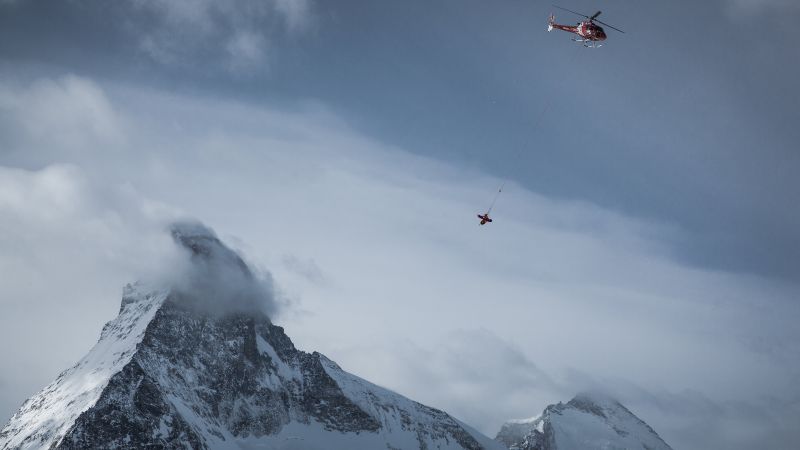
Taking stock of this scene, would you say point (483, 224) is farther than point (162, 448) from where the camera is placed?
No

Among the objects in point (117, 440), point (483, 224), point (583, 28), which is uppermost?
point (583, 28)

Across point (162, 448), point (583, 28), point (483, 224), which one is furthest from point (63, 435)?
point (583, 28)

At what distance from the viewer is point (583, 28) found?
98375 mm

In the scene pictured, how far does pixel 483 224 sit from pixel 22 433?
165 metres

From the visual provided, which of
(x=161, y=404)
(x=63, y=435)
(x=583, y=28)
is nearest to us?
(x=583, y=28)

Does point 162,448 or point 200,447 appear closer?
point 162,448

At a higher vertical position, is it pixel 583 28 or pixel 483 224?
pixel 583 28

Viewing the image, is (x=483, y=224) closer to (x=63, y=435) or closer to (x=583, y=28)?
(x=583, y=28)

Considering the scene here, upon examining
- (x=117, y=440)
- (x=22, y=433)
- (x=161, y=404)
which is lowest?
(x=22, y=433)

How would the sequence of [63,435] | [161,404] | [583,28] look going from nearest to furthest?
[583,28] < [63,435] < [161,404]

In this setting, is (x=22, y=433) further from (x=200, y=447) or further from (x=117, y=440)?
(x=200, y=447)

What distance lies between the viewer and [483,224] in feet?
340

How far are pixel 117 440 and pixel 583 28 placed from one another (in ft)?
509

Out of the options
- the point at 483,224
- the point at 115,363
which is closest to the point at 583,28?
the point at 483,224
